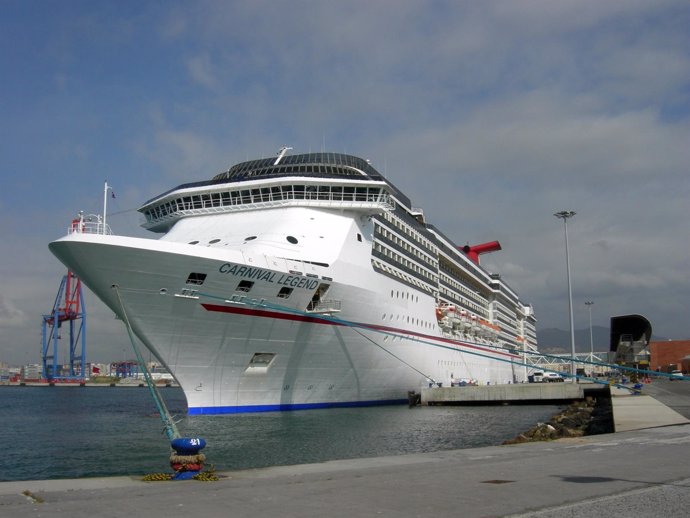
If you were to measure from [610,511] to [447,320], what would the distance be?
37.9 meters

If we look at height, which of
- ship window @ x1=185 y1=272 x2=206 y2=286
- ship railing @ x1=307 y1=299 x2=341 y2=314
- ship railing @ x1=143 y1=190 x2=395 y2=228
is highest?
ship railing @ x1=143 y1=190 x2=395 y2=228

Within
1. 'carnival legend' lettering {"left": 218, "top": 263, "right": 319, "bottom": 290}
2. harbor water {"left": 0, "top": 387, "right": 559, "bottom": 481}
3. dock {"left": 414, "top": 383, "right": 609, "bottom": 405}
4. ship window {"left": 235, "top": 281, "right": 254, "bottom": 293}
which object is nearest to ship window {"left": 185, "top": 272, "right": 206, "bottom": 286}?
'carnival legend' lettering {"left": 218, "top": 263, "right": 319, "bottom": 290}

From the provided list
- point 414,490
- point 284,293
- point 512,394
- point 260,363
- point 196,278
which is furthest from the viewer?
point 512,394

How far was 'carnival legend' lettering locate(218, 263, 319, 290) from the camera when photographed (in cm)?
2264

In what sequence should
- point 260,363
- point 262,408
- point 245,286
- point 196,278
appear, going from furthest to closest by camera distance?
1. point 262,408
2. point 260,363
3. point 245,286
4. point 196,278

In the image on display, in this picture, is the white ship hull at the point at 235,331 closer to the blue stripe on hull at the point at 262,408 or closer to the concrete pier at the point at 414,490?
the blue stripe on hull at the point at 262,408

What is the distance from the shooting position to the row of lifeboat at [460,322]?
43969mm

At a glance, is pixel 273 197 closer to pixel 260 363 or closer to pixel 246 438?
pixel 260 363

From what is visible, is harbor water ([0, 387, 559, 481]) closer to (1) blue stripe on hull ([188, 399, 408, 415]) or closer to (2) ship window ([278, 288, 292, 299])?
(1) blue stripe on hull ([188, 399, 408, 415])

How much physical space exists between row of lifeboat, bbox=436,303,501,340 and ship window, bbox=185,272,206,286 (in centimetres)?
2348

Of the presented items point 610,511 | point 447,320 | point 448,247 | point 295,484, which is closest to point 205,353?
point 295,484

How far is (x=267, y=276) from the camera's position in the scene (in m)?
23.5

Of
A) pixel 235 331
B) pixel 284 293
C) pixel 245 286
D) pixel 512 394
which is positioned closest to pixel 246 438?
pixel 235 331

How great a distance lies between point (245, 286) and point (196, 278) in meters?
1.87
